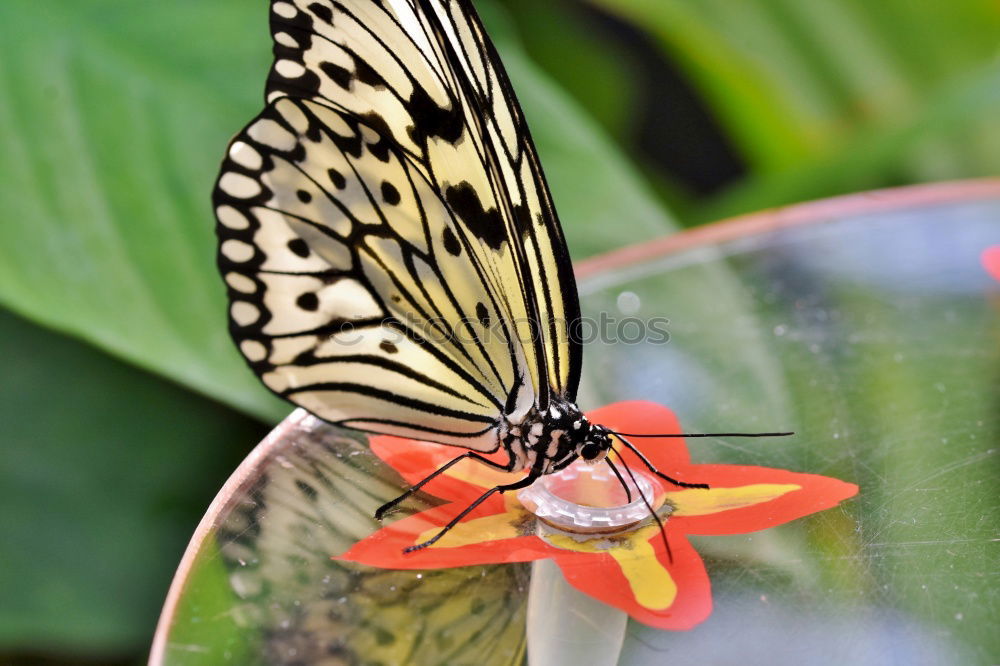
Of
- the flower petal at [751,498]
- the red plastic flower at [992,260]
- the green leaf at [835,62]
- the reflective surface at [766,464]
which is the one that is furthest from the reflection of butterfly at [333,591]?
the green leaf at [835,62]

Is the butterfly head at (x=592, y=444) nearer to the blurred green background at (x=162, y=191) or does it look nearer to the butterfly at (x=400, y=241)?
the butterfly at (x=400, y=241)

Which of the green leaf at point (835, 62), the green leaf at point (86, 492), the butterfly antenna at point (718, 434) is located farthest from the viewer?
the green leaf at point (835, 62)

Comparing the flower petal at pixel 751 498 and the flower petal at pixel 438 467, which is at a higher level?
the flower petal at pixel 438 467

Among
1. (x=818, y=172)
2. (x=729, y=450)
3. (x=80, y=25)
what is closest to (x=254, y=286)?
(x=729, y=450)

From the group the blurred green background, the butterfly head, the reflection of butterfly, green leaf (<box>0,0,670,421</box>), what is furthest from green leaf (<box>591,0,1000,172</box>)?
the reflection of butterfly

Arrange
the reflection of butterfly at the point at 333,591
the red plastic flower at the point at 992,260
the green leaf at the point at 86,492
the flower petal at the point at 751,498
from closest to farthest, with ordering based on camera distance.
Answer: the reflection of butterfly at the point at 333,591 → the flower petal at the point at 751,498 → the red plastic flower at the point at 992,260 → the green leaf at the point at 86,492

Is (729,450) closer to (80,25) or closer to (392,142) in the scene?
(392,142)
